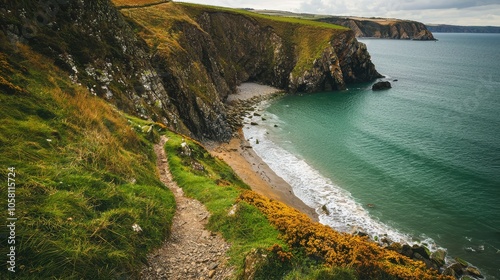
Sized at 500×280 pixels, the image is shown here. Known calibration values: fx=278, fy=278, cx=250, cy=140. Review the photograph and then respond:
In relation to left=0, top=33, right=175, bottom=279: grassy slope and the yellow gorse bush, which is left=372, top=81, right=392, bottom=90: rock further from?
left=0, top=33, right=175, bottom=279: grassy slope

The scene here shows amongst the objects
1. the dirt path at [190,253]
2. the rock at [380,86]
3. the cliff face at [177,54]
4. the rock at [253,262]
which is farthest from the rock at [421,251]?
the rock at [380,86]

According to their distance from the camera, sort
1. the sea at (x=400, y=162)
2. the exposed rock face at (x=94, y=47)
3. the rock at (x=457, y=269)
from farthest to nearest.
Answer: the sea at (x=400, y=162) < the exposed rock face at (x=94, y=47) < the rock at (x=457, y=269)

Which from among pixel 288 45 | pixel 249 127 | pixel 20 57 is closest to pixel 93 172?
pixel 20 57

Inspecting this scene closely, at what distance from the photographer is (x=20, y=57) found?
23359 mm

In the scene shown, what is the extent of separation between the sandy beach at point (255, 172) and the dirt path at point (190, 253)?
20958 mm

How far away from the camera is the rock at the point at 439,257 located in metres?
27.9

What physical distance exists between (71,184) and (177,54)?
52313 millimetres

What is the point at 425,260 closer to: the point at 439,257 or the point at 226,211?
the point at 439,257

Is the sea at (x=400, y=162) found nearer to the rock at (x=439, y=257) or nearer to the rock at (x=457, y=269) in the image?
the rock at (x=439, y=257)

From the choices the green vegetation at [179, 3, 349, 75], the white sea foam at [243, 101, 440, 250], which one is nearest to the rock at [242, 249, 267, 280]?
the white sea foam at [243, 101, 440, 250]

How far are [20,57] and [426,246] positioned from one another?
43.7 metres

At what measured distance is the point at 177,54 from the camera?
199ft

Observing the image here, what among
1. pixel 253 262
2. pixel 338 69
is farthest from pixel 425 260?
pixel 338 69

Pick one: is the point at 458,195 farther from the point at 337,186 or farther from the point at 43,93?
the point at 43,93
